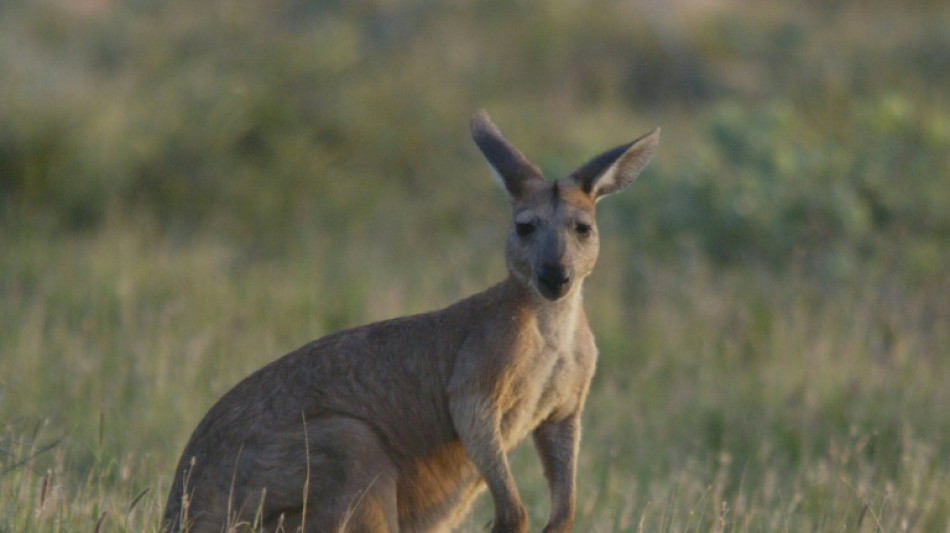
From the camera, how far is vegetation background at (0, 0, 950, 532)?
6328 millimetres

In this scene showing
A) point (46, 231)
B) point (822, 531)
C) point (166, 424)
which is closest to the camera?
point (822, 531)

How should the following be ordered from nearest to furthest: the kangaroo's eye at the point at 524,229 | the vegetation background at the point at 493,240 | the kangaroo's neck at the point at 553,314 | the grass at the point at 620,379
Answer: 1. the kangaroo's neck at the point at 553,314
2. the kangaroo's eye at the point at 524,229
3. the grass at the point at 620,379
4. the vegetation background at the point at 493,240

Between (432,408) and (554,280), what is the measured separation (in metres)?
0.58

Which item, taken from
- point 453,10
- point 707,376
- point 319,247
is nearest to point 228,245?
point 319,247

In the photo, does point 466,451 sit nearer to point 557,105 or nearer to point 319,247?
point 319,247

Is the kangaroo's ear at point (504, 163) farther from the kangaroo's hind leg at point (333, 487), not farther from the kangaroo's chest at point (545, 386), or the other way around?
the kangaroo's hind leg at point (333, 487)

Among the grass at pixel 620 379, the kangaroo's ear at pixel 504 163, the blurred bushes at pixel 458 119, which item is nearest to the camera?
the kangaroo's ear at pixel 504 163

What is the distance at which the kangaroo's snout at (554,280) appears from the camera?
185 inches

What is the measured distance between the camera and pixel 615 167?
500 cm

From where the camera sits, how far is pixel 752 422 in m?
7.26

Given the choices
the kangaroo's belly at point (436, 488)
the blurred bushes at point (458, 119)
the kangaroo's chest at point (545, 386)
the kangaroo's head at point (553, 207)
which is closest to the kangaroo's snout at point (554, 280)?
the kangaroo's head at point (553, 207)

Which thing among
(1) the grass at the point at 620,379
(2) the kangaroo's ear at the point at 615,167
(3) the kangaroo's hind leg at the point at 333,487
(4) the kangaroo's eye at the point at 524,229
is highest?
(2) the kangaroo's ear at the point at 615,167

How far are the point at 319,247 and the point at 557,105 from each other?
19.8 ft

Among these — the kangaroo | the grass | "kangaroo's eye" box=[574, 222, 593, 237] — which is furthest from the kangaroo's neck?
the grass
